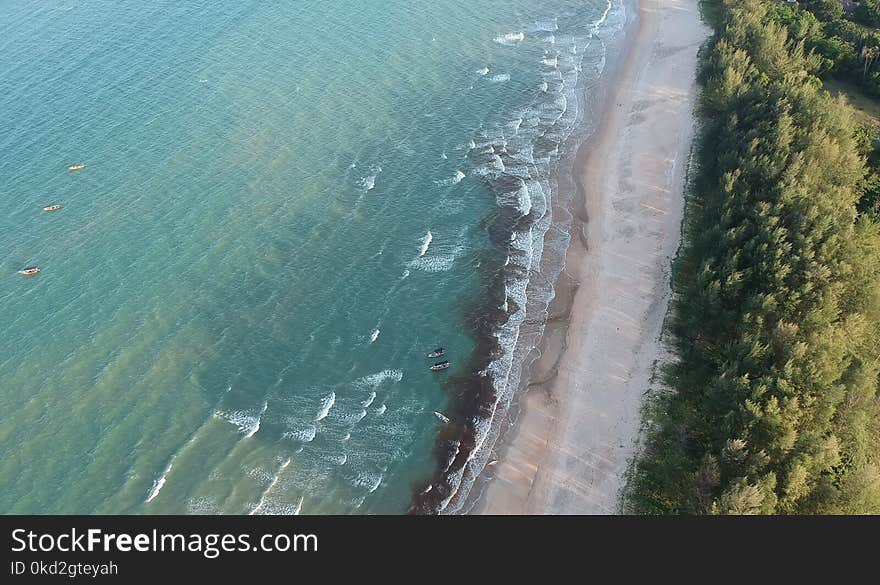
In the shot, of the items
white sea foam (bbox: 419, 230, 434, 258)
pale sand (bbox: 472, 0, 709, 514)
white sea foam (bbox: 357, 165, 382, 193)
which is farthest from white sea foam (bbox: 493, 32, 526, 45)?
white sea foam (bbox: 419, 230, 434, 258)

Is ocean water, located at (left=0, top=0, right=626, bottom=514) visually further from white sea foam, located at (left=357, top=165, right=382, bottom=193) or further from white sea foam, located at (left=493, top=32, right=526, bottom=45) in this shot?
white sea foam, located at (left=493, top=32, right=526, bottom=45)

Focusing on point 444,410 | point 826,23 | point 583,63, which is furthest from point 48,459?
point 826,23

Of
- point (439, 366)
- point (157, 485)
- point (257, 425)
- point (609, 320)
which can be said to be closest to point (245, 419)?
point (257, 425)

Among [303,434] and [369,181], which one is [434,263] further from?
[303,434]

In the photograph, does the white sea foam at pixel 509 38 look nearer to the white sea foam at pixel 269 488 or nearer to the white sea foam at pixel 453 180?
the white sea foam at pixel 453 180

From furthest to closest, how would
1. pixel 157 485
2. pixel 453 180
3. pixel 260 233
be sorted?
1. pixel 453 180
2. pixel 260 233
3. pixel 157 485

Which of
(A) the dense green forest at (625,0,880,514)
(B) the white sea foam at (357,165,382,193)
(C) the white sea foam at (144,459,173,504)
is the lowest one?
(C) the white sea foam at (144,459,173,504)

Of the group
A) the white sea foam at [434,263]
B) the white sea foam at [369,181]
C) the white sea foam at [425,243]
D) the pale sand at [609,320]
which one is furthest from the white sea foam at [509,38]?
the white sea foam at [434,263]
